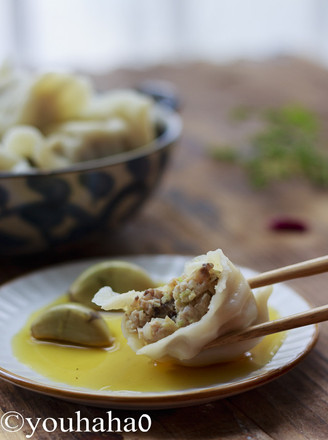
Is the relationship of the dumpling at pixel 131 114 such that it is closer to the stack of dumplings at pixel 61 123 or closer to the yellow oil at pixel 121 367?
the stack of dumplings at pixel 61 123

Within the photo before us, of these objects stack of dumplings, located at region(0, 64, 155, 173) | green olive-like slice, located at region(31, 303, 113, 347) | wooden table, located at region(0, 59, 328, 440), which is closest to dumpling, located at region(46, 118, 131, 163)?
stack of dumplings, located at region(0, 64, 155, 173)

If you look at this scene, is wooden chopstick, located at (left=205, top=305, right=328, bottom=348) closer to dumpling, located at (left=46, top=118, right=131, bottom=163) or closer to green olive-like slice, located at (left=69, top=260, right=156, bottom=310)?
green olive-like slice, located at (left=69, top=260, right=156, bottom=310)

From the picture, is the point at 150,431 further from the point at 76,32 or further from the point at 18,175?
the point at 76,32

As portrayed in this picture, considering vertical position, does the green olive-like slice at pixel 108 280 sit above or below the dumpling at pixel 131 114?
below

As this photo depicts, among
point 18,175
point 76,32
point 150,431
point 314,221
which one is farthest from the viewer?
point 76,32

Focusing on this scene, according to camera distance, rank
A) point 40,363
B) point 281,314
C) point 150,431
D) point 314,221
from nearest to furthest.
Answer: point 150,431
point 40,363
point 281,314
point 314,221

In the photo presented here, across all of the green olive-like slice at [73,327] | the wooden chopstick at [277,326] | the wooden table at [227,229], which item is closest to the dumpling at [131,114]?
the wooden table at [227,229]

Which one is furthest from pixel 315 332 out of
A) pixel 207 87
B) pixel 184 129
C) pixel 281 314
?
pixel 207 87
